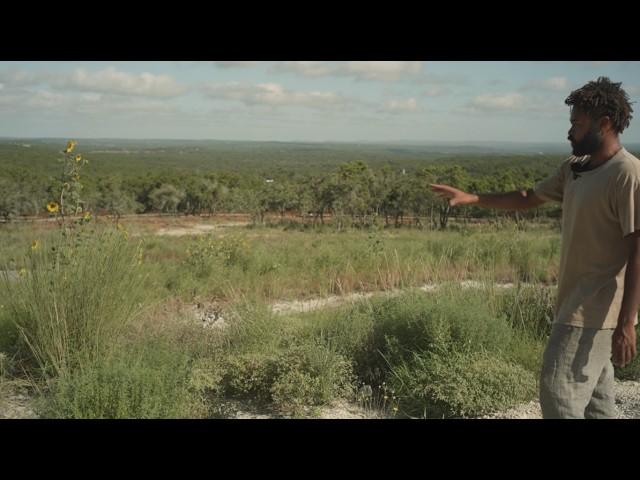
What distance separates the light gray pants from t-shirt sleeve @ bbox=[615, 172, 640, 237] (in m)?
0.46

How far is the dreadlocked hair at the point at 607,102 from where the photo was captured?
7.68 feet

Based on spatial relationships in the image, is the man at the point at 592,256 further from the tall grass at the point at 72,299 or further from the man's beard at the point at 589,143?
the tall grass at the point at 72,299

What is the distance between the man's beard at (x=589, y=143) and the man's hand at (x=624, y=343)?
0.75 meters

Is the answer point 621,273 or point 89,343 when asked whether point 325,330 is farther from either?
point 621,273

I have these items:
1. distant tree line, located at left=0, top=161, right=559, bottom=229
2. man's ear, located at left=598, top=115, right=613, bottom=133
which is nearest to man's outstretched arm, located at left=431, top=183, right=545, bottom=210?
man's ear, located at left=598, top=115, right=613, bottom=133

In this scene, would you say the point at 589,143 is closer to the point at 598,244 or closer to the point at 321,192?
the point at 598,244

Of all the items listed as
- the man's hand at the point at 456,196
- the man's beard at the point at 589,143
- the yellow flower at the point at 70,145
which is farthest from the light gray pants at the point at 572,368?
the yellow flower at the point at 70,145

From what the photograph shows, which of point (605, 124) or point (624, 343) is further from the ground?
point (605, 124)

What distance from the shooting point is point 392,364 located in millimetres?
3934

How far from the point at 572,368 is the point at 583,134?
1.02 m

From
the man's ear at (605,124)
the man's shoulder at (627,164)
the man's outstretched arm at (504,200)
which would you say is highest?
the man's ear at (605,124)

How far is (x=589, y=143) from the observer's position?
2.38m

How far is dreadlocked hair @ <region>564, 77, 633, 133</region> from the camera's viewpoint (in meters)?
2.34

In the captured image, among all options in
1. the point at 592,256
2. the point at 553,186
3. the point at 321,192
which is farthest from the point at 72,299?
the point at 321,192
